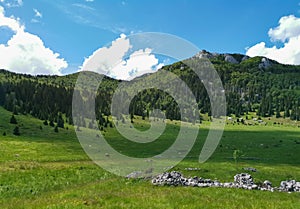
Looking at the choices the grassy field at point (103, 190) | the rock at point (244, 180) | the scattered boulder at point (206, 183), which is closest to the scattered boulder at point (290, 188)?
the scattered boulder at point (206, 183)

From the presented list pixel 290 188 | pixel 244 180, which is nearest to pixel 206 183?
pixel 244 180

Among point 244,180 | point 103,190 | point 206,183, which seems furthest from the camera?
point 244,180

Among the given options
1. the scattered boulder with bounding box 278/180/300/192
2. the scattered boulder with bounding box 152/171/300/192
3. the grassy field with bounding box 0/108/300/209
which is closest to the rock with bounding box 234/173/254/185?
the scattered boulder with bounding box 152/171/300/192

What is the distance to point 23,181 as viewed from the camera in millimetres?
26375

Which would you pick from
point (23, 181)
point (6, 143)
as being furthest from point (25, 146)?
point (23, 181)

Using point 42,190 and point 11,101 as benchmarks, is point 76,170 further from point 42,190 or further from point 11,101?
point 11,101

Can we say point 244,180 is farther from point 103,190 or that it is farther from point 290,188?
point 103,190

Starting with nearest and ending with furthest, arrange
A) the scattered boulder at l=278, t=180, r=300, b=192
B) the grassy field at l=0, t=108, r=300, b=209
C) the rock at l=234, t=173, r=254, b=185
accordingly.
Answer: the grassy field at l=0, t=108, r=300, b=209, the scattered boulder at l=278, t=180, r=300, b=192, the rock at l=234, t=173, r=254, b=185

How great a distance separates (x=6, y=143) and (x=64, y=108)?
79.1 m

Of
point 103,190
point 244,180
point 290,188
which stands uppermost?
Answer: point 244,180

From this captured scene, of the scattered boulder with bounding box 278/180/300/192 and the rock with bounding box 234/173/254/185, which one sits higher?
the rock with bounding box 234/173/254/185

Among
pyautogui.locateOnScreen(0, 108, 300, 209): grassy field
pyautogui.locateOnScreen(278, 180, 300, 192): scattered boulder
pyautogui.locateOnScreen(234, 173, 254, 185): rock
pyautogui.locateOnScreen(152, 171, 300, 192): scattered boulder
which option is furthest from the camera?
pyautogui.locateOnScreen(234, 173, 254, 185): rock

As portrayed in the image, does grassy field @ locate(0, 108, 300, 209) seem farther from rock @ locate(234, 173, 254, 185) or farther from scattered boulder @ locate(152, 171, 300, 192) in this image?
rock @ locate(234, 173, 254, 185)

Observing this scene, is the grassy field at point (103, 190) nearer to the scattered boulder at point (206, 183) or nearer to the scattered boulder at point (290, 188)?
the scattered boulder at point (206, 183)
